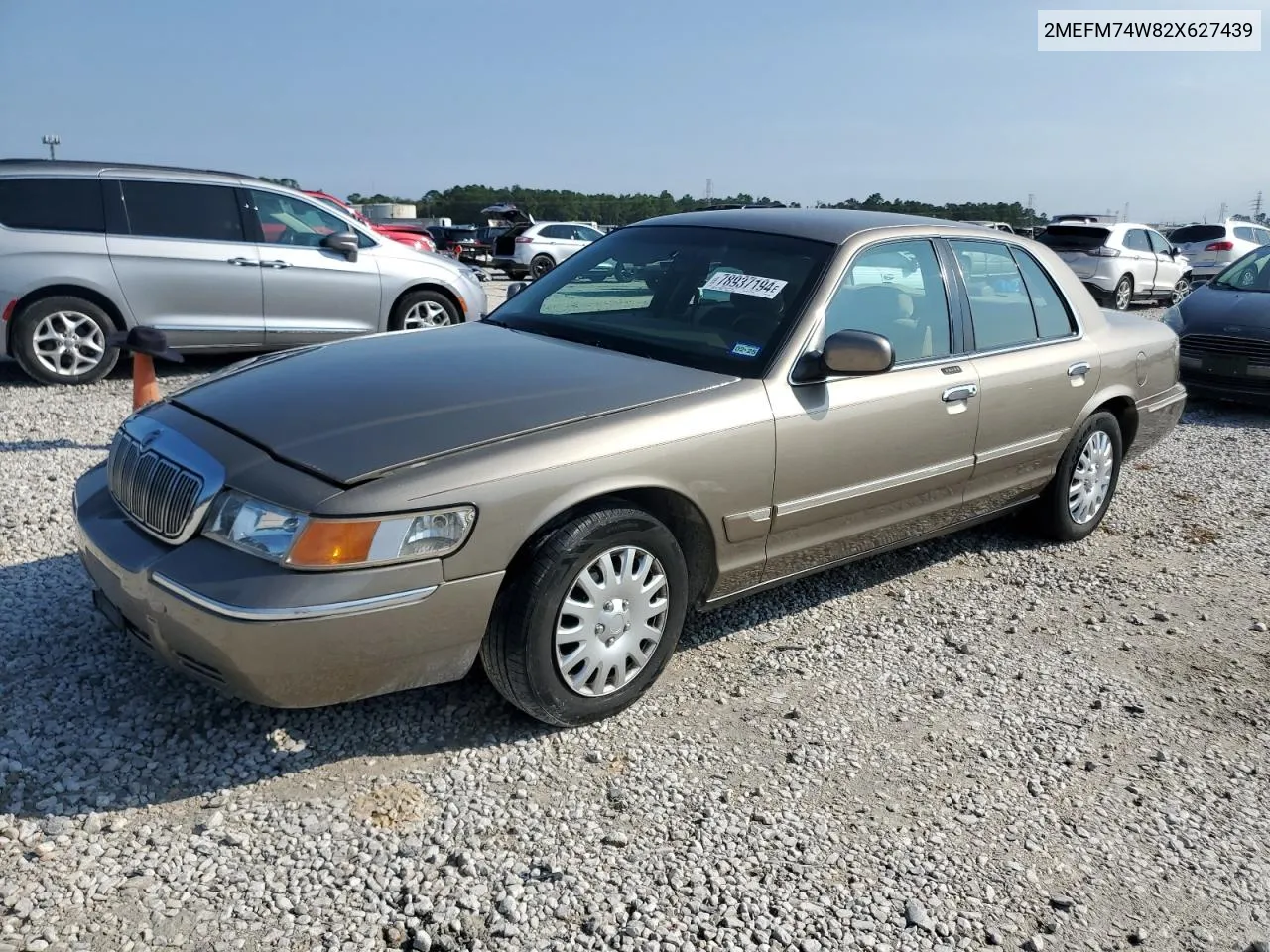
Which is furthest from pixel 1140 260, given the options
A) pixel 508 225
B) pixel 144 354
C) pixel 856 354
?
pixel 508 225

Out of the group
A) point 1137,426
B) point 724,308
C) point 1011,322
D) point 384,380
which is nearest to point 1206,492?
point 1137,426

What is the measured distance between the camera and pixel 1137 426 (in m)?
5.47

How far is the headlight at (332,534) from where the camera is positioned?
Answer: 8.66 feet

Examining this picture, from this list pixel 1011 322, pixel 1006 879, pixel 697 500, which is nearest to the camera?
pixel 1006 879

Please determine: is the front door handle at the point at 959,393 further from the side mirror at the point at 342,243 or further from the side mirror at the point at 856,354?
the side mirror at the point at 342,243

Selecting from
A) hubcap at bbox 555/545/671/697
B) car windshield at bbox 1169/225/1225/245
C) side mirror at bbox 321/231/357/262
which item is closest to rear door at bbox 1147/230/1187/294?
car windshield at bbox 1169/225/1225/245

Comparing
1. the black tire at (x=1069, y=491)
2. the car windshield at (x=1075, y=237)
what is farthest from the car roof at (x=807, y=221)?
the car windshield at (x=1075, y=237)

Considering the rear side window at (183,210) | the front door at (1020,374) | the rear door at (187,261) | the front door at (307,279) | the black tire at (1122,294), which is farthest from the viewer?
the black tire at (1122,294)

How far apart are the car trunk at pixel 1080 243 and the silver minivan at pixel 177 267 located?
41.0 ft

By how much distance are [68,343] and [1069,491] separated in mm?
7253

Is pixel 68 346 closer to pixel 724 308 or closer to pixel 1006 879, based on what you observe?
pixel 724 308

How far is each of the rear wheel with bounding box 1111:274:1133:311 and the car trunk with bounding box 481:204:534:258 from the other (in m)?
13.8

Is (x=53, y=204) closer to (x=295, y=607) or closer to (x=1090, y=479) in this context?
(x=295, y=607)

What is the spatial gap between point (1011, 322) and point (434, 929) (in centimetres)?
366
